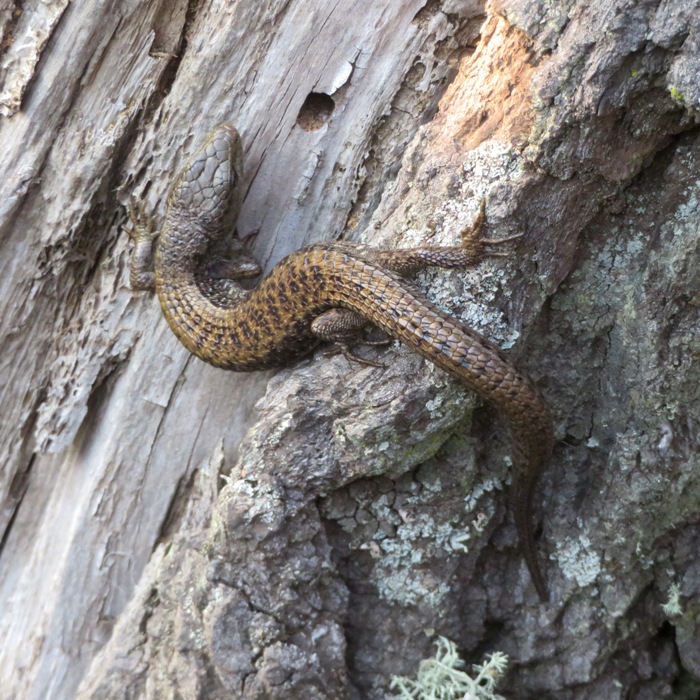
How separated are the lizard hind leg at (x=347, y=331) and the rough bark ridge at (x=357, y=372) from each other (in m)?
0.11

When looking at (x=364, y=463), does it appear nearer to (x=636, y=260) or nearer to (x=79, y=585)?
(x=636, y=260)

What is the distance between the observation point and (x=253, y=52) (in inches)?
154

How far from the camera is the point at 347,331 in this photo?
3.59 meters

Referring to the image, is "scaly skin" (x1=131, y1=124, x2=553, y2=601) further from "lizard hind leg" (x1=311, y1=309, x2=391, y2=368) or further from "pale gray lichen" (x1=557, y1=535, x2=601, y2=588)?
"pale gray lichen" (x1=557, y1=535, x2=601, y2=588)

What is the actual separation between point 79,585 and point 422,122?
148 inches

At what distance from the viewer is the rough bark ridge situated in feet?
11.0

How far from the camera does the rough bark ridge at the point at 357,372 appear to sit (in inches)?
132

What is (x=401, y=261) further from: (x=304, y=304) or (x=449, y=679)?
(x=449, y=679)

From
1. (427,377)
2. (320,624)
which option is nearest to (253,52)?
(427,377)

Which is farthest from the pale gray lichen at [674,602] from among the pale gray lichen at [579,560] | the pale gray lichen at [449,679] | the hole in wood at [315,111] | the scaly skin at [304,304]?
Result: the hole in wood at [315,111]

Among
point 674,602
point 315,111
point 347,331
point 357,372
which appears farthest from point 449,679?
point 315,111

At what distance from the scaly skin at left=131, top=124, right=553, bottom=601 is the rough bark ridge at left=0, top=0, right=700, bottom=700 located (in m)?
0.16

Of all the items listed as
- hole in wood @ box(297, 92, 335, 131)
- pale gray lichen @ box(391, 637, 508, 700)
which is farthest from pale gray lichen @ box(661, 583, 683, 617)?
hole in wood @ box(297, 92, 335, 131)

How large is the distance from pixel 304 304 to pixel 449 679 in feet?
7.57
